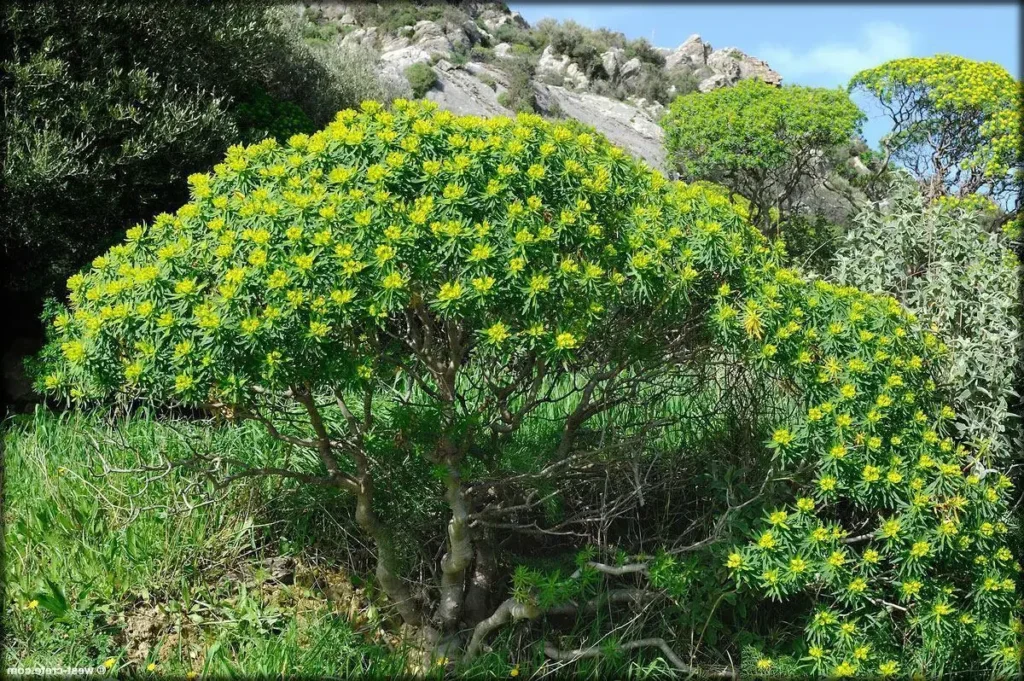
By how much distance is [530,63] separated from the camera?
17750 millimetres

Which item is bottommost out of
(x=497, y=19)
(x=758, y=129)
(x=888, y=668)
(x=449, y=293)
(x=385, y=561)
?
(x=385, y=561)

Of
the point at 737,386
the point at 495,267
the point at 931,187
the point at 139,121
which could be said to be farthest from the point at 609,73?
the point at 495,267

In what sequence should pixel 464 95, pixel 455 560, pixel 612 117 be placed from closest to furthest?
pixel 455 560 → pixel 464 95 → pixel 612 117

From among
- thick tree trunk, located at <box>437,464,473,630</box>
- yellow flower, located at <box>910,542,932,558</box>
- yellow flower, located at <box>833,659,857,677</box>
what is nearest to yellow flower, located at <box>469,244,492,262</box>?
thick tree trunk, located at <box>437,464,473,630</box>

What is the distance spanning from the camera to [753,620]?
503 centimetres

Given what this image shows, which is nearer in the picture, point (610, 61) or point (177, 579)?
point (177, 579)

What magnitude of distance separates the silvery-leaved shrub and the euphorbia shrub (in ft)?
1.57

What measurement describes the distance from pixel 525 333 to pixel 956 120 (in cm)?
929

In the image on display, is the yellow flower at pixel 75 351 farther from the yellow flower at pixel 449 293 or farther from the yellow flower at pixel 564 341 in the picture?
the yellow flower at pixel 564 341

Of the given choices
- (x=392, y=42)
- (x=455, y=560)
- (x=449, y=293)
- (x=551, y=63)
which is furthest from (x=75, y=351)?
(x=551, y=63)

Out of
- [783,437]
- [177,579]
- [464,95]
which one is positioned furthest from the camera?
[464,95]

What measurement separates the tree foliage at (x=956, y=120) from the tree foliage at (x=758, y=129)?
0.70 metres

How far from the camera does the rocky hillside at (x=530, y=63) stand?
49.5 feet

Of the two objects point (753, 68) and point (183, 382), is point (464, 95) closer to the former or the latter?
point (753, 68)
